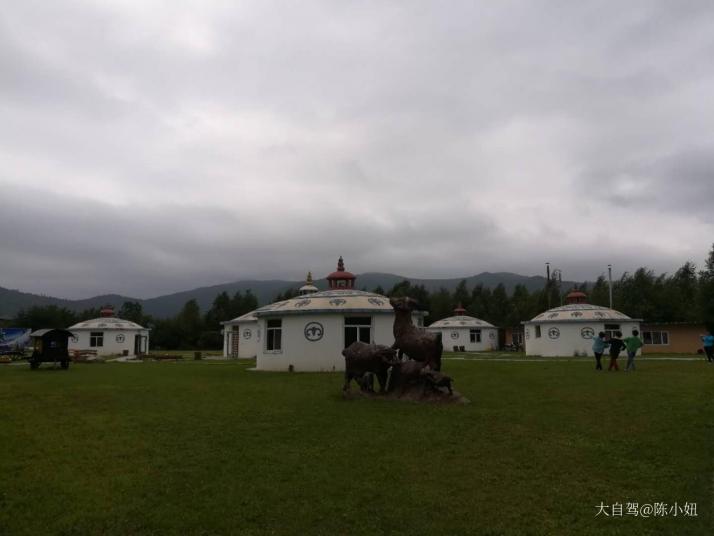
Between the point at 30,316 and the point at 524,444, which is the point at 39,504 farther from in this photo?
the point at 30,316

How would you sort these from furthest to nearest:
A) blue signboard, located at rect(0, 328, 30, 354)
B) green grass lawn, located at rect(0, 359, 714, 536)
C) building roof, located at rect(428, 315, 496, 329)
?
1. building roof, located at rect(428, 315, 496, 329)
2. blue signboard, located at rect(0, 328, 30, 354)
3. green grass lawn, located at rect(0, 359, 714, 536)

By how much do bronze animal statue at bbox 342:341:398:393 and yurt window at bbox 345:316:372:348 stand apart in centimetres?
875

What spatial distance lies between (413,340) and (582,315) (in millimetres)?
23091

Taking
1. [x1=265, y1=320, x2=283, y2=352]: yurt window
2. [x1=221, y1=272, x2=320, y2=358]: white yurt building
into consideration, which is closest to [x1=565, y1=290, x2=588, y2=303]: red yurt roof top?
[x1=221, y1=272, x2=320, y2=358]: white yurt building

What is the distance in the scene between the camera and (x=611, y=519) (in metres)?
5.00

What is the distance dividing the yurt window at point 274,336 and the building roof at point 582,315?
18661mm

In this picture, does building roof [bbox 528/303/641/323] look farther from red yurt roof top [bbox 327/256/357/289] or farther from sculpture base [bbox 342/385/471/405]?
sculpture base [bbox 342/385/471/405]

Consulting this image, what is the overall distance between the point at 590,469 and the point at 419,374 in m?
5.64

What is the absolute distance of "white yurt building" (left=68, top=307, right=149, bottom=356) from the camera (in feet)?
134

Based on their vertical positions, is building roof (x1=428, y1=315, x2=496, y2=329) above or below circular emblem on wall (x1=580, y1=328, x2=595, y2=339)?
above

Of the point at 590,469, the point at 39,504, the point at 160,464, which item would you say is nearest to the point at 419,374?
the point at 590,469

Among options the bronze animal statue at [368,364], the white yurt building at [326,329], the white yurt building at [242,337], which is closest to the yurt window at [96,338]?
the white yurt building at [242,337]

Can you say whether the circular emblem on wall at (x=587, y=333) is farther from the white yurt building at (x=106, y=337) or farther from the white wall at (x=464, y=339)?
the white yurt building at (x=106, y=337)

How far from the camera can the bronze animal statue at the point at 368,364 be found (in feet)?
40.9
